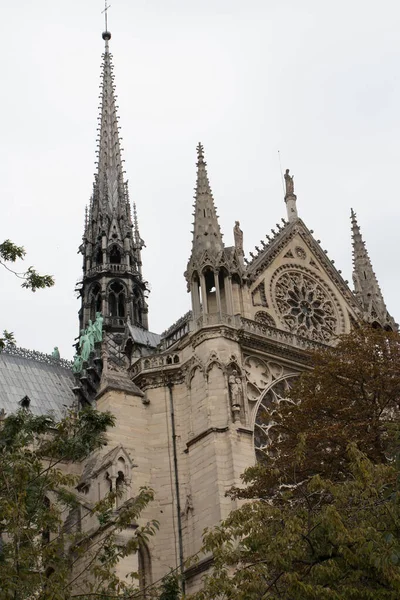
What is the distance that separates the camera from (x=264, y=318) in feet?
105

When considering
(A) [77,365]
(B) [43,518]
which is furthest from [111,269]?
(B) [43,518]

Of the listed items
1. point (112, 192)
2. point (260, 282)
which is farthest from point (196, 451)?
point (112, 192)

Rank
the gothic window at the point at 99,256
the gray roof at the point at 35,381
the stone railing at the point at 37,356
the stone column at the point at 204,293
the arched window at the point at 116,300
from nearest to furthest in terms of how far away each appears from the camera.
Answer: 1. the stone column at the point at 204,293
2. the gray roof at the point at 35,381
3. the stone railing at the point at 37,356
4. the arched window at the point at 116,300
5. the gothic window at the point at 99,256

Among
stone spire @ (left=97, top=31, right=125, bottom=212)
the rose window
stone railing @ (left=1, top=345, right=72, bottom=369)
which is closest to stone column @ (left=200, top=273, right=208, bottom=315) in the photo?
the rose window

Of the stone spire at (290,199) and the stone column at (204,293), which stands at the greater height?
the stone spire at (290,199)

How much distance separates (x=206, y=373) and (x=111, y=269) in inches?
782

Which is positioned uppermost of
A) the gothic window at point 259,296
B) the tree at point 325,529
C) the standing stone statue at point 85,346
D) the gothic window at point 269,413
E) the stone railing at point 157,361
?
the standing stone statue at point 85,346

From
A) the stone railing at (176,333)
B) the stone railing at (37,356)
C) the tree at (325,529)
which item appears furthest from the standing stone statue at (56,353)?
the tree at (325,529)

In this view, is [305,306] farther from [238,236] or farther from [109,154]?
[109,154]

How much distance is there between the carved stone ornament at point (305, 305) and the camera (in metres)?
33.2

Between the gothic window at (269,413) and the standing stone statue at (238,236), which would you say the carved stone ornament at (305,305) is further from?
the gothic window at (269,413)

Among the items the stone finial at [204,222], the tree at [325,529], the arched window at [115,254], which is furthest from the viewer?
the arched window at [115,254]

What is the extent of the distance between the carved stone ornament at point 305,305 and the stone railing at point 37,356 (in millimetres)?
12996

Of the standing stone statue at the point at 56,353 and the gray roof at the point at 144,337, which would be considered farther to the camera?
the standing stone statue at the point at 56,353
